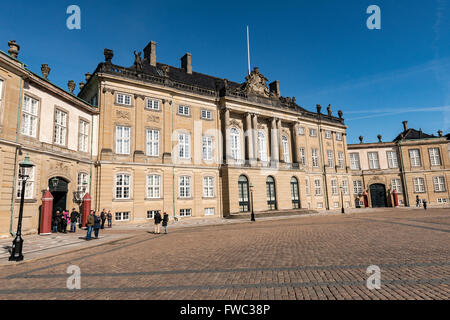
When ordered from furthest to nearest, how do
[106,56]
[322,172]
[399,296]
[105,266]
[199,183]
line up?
[322,172] < [199,183] < [106,56] < [105,266] < [399,296]

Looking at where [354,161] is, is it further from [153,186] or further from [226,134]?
[153,186]

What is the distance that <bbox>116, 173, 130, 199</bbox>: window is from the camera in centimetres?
2612

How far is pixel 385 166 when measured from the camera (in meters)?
50.9

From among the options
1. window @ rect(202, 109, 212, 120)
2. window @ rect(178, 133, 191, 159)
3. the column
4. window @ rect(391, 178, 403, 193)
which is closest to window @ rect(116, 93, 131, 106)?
window @ rect(178, 133, 191, 159)

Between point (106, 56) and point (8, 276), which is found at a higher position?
point (106, 56)

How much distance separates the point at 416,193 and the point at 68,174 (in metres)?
56.0

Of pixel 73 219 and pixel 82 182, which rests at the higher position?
pixel 82 182

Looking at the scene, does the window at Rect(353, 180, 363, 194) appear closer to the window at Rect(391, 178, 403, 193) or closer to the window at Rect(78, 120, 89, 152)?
the window at Rect(391, 178, 403, 193)

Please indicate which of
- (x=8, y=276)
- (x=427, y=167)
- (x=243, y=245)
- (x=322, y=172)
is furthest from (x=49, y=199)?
(x=427, y=167)

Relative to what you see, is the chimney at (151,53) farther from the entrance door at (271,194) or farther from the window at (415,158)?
the window at (415,158)

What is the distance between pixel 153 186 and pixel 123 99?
31.9ft

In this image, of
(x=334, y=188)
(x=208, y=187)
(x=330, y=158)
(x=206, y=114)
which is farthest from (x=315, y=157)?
(x=208, y=187)

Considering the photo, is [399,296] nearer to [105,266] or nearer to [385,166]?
[105,266]

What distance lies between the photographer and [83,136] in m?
25.0
